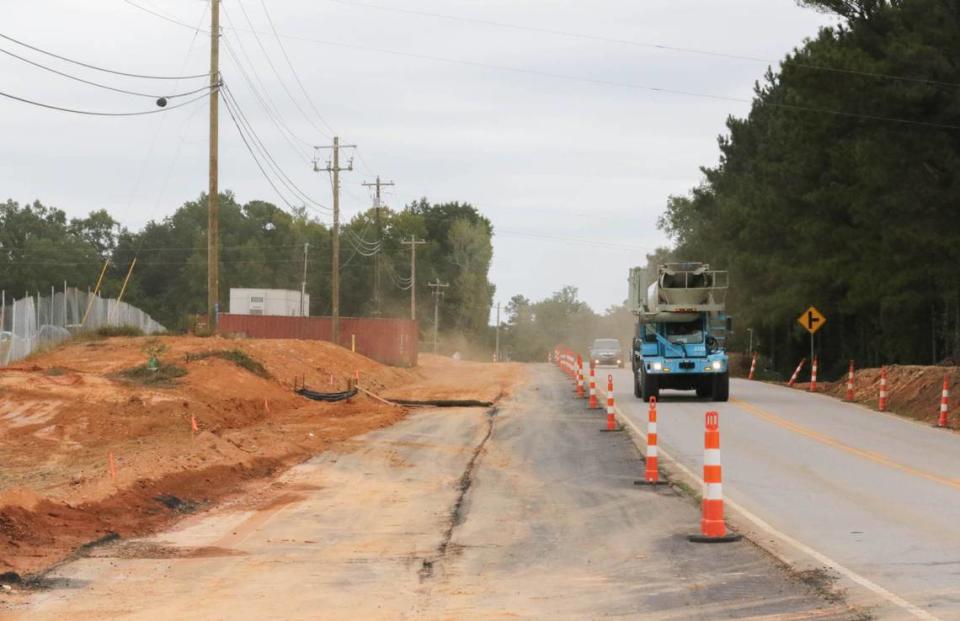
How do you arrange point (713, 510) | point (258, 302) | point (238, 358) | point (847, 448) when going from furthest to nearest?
1. point (258, 302)
2. point (238, 358)
3. point (847, 448)
4. point (713, 510)

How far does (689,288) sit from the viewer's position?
34.4m

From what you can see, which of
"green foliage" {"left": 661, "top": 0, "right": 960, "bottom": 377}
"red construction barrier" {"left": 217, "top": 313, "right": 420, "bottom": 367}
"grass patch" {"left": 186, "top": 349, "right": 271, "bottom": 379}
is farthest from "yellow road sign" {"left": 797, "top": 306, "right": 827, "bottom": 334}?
"red construction barrier" {"left": 217, "top": 313, "right": 420, "bottom": 367}

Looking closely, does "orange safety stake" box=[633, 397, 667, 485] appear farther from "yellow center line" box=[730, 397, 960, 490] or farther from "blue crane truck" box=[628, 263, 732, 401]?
"blue crane truck" box=[628, 263, 732, 401]

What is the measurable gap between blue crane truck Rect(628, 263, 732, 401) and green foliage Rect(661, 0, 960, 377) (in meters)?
7.06

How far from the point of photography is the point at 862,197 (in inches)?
1668

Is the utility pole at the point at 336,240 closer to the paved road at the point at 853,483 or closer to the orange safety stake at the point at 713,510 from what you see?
the paved road at the point at 853,483

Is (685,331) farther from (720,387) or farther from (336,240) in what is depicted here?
(336,240)

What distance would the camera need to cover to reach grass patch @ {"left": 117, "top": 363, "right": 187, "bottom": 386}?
98.0 feet

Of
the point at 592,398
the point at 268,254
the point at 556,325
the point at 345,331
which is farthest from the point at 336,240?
the point at 556,325

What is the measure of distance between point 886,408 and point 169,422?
64.3ft

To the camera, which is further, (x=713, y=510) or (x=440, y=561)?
(x=713, y=510)

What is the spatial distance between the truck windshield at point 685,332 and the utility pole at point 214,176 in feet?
43.5

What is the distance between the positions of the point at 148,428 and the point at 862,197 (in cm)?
2735

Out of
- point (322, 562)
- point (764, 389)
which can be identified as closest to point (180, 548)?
point (322, 562)
